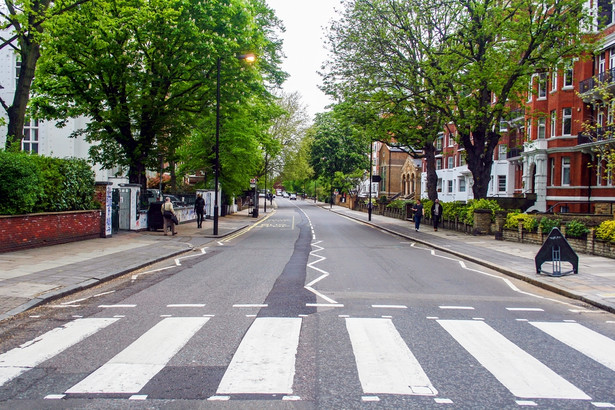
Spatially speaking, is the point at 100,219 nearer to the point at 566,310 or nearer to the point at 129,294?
the point at 129,294

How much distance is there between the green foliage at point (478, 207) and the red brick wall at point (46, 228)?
17.9m

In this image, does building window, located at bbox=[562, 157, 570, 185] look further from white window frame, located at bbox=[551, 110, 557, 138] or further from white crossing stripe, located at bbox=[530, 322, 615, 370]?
white crossing stripe, located at bbox=[530, 322, 615, 370]

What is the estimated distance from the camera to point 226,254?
15.9m

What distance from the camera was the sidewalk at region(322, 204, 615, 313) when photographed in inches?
378

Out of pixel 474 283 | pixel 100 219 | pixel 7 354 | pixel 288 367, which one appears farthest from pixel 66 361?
pixel 100 219

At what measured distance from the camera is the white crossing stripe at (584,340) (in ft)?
18.5

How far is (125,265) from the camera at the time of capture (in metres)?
12.3

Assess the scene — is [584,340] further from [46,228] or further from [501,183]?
[501,183]

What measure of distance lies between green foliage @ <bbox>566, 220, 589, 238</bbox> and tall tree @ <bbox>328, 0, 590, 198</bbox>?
775 centimetres

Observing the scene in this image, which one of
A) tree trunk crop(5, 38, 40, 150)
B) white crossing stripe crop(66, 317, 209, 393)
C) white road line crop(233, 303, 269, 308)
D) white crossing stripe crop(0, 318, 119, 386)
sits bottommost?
white crossing stripe crop(0, 318, 119, 386)

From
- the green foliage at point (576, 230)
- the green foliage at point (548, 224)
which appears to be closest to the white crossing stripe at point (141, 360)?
the green foliage at point (576, 230)

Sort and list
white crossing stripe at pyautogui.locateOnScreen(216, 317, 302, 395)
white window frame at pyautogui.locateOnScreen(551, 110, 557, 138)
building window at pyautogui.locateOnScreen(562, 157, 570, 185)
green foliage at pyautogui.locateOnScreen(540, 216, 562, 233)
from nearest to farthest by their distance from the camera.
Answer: white crossing stripe at pyautogui.locateOnScreen(216, 317, 302, 395), green foliage at pyautogui.locateOnScreen(540, 216, 562, 233), building window at pyautogui.locateOnScreen(562, 157, 570, 185), white window frame at pyautogui.locateOnScreen(551, 110, 557, 138)

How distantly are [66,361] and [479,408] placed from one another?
425cm

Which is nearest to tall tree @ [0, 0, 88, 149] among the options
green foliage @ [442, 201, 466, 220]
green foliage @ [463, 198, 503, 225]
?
green foliage @ [463, 198, 503, 225]
